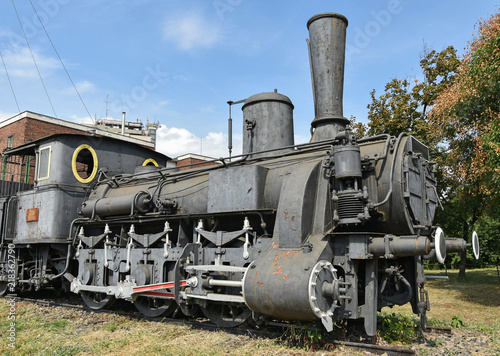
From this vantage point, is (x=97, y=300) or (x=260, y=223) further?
(x=97, y=300)

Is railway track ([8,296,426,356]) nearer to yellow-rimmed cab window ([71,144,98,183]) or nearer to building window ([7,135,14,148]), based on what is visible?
yellow-rimmed cab window ([71,144,98,183])

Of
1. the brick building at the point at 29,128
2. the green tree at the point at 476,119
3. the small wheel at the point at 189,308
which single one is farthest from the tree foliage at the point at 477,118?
the brick building at the point at 29,128

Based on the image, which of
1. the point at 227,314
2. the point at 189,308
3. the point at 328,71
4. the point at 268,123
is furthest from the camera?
the point at 268,123

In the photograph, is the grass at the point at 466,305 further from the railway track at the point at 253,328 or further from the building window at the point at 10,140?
the building window at the point at 10,140

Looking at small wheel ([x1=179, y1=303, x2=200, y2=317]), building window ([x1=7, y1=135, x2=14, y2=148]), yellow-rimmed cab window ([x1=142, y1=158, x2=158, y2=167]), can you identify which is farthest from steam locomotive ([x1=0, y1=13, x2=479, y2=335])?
building window ([x1=7, y1=135, x2=14, y2=148])

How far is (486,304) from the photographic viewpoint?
10.7 meters

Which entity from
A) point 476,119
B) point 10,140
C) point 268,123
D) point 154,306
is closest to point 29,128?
point 10,140

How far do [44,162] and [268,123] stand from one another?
5.10m

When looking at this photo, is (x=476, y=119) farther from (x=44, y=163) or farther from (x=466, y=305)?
(x=44, y=163)

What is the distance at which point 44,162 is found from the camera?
9070 millimetres

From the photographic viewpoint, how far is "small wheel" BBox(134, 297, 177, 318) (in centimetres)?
704

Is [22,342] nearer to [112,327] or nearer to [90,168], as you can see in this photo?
[112,327]

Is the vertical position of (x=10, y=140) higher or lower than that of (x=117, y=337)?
higher

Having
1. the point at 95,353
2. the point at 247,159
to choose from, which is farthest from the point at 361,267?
the point at 95,353
